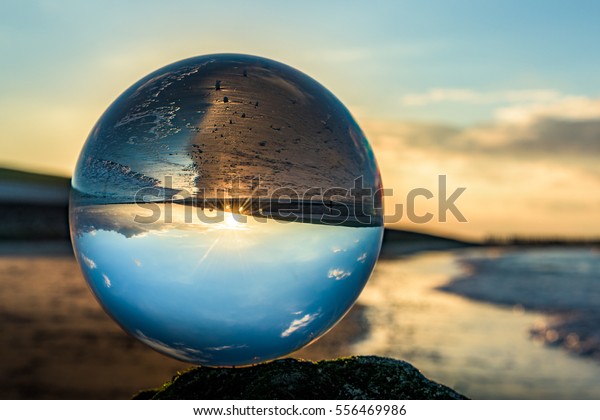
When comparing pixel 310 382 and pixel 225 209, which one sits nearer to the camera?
pixel 225 209

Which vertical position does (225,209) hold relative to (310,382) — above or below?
above

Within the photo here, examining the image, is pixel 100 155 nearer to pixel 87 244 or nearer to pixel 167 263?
pixel 87 244

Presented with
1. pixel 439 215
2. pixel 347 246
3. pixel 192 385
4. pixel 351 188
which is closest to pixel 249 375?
pixel 192 385

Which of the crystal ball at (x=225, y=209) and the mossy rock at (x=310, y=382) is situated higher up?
the crystal ball at (x=225, y=209)

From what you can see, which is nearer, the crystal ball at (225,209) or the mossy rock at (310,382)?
the crystal ball at (225,209)
